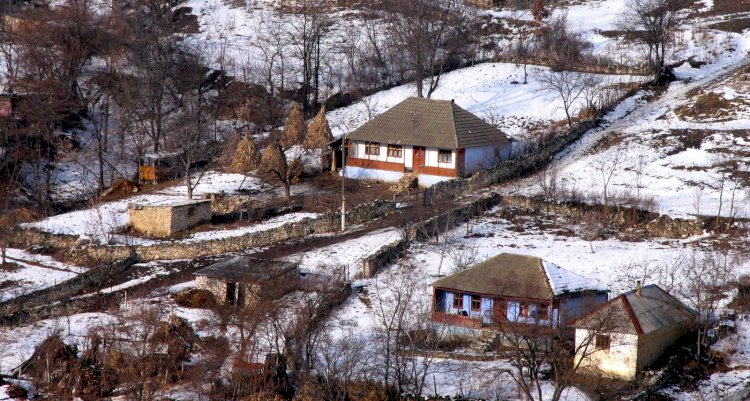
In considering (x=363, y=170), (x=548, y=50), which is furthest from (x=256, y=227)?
(x=548, y=50)

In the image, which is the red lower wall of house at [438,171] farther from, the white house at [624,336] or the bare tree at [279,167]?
the white house at [624,336]

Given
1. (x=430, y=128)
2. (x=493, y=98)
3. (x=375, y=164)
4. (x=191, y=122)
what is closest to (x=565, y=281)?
(x=430, y=128)

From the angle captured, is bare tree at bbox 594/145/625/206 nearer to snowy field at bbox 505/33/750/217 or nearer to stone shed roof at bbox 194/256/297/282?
snowy field at bbox 505/33/750/217

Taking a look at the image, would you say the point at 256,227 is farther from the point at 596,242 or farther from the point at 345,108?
the point at 345,108

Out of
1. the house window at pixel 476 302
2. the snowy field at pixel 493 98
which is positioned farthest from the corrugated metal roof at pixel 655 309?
the snowy field at pixel 493 98

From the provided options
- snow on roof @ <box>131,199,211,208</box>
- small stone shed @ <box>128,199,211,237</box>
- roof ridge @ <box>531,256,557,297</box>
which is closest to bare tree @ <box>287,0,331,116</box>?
snow on roof @ <box>131,199,211,208</box>

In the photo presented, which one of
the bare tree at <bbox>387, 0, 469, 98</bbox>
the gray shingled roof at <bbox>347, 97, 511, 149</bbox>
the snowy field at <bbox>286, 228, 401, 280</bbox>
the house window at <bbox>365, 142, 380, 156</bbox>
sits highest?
the bare tree at <bbox>387, 0, 469, 98</bbox>
